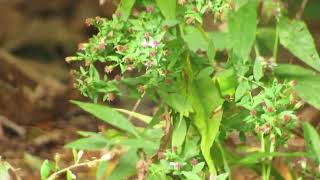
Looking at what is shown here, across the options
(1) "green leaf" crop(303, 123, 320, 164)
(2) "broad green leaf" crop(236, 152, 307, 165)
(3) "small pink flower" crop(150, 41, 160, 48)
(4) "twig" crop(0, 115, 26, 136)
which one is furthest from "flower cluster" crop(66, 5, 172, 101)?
(4) "twig" crop(0, 115, 26, 136)

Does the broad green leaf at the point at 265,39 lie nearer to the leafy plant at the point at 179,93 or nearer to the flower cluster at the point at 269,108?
the leafy plant at the point at 179,93

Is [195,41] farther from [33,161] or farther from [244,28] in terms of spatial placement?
[33,161]

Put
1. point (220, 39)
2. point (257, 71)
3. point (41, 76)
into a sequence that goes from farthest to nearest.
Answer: point (41, 76) < point (220, 39) < point (257, 71)

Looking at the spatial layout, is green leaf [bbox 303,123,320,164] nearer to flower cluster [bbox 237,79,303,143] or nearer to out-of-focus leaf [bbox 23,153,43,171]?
flower cluster [bbox 237,79,303,143]

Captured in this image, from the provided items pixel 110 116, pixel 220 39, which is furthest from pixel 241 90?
pixel 220 39

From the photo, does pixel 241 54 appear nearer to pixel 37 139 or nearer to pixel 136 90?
pixel 136 90

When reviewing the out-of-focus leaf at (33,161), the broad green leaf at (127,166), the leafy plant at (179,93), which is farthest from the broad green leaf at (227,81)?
the out-of-focus leaf at (33,161)

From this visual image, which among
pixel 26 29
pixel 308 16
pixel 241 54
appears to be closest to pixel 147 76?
pixel 241 54
